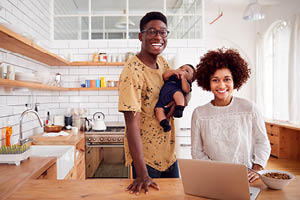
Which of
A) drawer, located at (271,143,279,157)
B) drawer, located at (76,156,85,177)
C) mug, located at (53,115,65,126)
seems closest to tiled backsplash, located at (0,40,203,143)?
mug, located at (53,115,65,126)

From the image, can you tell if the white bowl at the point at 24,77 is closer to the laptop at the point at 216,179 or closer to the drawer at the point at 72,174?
the drawer at the point at 72,174

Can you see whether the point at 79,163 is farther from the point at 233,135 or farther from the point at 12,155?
the point at 233,135

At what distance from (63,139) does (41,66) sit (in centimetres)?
138

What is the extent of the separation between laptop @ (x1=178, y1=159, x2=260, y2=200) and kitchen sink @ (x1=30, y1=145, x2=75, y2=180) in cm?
153

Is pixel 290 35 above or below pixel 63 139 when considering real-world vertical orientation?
above

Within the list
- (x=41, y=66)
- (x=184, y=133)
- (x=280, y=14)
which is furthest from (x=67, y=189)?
(x=280, y=14)

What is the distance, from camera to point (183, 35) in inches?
167

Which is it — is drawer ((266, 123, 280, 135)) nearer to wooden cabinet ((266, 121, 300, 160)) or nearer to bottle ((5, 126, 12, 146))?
wooden cabinet ((266, 121, 300, 160))

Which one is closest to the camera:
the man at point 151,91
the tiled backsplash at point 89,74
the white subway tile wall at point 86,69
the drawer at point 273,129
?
the man at point 151,91

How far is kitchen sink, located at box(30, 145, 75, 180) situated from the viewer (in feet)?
7.30

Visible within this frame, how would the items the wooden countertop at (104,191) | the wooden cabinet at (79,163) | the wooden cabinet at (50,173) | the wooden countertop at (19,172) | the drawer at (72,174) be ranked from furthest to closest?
1. the wooden cabinet at (79,163)
2. the drawer at (72,174)
3. the wooden cabinet at (50,173)
4. the wooden countertop at (19,172)
5. the wooden countertop at (104,191)

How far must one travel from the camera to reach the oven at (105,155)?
3.29 meters

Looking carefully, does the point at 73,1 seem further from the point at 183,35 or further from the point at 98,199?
the point at 98,199

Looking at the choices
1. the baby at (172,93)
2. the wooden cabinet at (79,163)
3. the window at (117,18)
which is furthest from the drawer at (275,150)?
the baby at (172,93)
